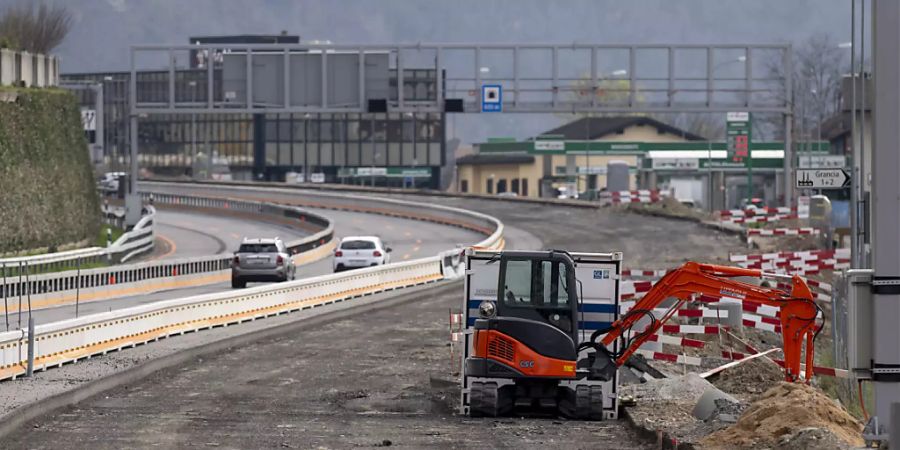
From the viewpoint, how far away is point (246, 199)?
334 ft

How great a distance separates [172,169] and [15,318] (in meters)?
138

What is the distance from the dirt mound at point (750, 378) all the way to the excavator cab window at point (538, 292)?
3.99m

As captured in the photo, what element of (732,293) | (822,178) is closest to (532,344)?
(732,293)

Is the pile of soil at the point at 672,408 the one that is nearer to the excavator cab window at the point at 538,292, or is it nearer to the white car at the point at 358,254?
the excavator cab window at the point at 538,292

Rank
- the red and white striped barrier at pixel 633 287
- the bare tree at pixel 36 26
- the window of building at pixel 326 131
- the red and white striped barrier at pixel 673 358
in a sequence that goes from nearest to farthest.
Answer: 1. the red and white striped barrier at pixel 673 358
2. the red and white striped barrier at pixel 633 287
3. the bare tree at pixel 36 26
4. the window of building at pixel 326 131

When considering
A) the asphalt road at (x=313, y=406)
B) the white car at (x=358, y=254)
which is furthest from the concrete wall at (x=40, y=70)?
the asphalt road at (x=313, y=406)

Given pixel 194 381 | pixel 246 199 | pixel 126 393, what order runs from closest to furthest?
pixel 126 393 → pixel 194 381 → pixel 246 199

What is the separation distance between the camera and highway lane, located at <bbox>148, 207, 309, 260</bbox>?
7056 centimetres

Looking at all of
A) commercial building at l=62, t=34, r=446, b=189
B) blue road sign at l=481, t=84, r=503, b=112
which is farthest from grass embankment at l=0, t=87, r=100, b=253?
commercial building at l=62, t=34, r=446, b=189

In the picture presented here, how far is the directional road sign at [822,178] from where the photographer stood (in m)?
24.3

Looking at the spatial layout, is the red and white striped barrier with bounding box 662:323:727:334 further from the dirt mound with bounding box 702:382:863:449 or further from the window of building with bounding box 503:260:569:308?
the dirt mound with bounding box 702:382:863:449

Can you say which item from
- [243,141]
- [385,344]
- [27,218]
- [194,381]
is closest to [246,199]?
[27,218]

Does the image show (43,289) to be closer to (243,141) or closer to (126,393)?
(126,393)

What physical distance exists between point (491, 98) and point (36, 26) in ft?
67.6
